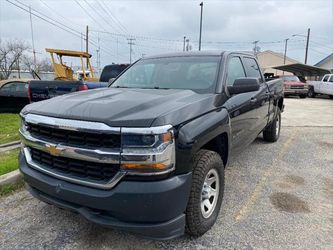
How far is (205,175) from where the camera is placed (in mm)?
2793

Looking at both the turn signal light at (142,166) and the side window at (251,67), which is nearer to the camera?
the turn signal light at (142,166)

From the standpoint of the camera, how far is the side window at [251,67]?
4.88m

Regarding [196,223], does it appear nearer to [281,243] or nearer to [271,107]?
[281,243]

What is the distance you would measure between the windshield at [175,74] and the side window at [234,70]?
0.76 ft

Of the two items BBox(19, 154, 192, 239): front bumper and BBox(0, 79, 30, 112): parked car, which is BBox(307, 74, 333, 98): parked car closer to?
BBox(0, 79, 30, 112): parked car

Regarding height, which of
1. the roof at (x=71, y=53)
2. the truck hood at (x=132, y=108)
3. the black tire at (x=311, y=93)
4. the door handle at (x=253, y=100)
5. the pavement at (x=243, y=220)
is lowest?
the black tire at (x=311, y=93)

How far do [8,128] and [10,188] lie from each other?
4.94 meters

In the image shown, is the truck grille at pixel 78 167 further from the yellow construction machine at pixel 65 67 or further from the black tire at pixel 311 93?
the black tire at pixel 311 93

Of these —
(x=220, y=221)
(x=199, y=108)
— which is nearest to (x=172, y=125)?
(x=199, y=108)

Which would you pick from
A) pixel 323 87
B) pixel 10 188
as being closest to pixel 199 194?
pixel 10 188

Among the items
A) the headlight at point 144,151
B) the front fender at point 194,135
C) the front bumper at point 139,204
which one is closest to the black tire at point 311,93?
the front fender at point 194,135

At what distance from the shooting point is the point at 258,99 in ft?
15.8

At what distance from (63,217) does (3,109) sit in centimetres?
850

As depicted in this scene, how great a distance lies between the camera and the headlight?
7.41ft
